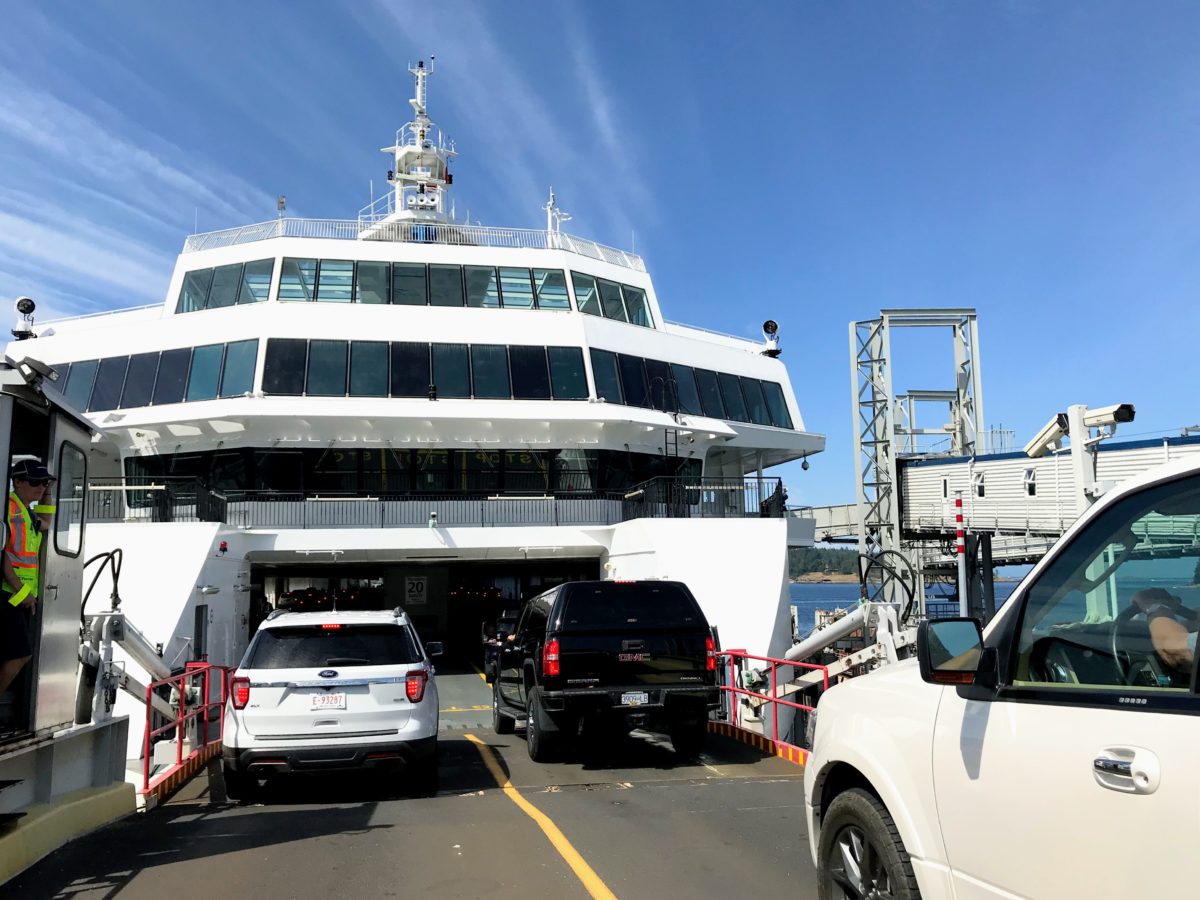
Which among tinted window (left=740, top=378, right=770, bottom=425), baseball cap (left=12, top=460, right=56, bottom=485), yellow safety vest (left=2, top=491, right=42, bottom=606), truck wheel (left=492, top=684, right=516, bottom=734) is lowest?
truck wheel (left=492, top=684, right=516, bottom=734)

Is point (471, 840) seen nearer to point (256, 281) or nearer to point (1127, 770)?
point (1127, 770)

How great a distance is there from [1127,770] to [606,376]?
1997cm

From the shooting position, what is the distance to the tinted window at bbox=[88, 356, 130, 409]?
2184cm

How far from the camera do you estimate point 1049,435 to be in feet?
36.5

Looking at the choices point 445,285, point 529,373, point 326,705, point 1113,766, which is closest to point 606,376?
point 529,373

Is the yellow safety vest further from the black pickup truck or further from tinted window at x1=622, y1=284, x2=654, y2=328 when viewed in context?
tinted window at x1=622, y1=284, x2=654, y2=328

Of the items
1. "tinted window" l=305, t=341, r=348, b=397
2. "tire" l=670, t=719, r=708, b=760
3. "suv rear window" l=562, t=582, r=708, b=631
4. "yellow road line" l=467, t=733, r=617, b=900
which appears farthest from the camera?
"tinted window" l=305, t=341, r=348, b=397

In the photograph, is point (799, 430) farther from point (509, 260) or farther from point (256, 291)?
point (256, 291)

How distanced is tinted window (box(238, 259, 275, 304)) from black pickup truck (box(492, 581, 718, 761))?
50.5 ft

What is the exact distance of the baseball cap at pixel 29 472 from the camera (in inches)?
234

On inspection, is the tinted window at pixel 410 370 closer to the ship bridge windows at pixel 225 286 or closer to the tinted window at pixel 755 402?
the ship bridge windows at pixel 225 286

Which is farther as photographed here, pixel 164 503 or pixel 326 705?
pixel 164 503

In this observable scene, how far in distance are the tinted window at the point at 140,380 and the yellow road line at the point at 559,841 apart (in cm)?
1493

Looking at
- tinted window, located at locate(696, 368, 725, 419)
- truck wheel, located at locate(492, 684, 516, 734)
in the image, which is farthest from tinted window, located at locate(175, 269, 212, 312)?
truck wheel, located at locate(492, 684, 516, 734)
